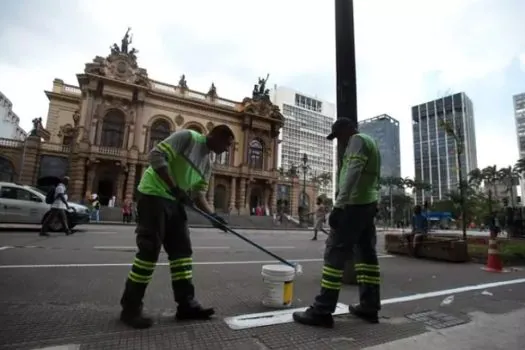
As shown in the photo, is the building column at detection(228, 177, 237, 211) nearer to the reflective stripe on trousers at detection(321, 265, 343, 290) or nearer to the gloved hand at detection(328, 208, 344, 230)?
the gloved hand at detection(328, 208, 344, 230)

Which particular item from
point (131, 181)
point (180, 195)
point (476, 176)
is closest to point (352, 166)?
point (180, 195)

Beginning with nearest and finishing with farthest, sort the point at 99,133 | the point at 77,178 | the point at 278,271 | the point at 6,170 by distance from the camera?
the point at 278,271
the point at 6,170
the point at 77,178
the point at 99,133

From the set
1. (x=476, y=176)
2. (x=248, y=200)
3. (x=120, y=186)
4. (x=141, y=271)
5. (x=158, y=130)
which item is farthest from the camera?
(x=476, y=176)

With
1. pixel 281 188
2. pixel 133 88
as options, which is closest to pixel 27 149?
pixel 133 88

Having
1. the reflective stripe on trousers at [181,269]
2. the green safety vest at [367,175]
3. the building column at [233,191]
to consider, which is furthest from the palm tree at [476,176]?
the reflective stripe on trousers at [181,269]

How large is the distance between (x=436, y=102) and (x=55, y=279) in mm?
27571

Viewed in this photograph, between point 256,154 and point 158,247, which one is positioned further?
point 256,154

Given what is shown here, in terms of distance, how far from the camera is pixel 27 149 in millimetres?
30562

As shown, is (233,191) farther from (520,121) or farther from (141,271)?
(520,121)

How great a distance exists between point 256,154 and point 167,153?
3932 cm

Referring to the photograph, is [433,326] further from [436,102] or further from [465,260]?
[436,102]

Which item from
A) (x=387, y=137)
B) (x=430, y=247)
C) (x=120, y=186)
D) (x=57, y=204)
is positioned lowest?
(x=430, y=247)

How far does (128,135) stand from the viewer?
34562 millimetres

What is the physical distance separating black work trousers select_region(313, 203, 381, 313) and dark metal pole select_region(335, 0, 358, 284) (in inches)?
70.5
